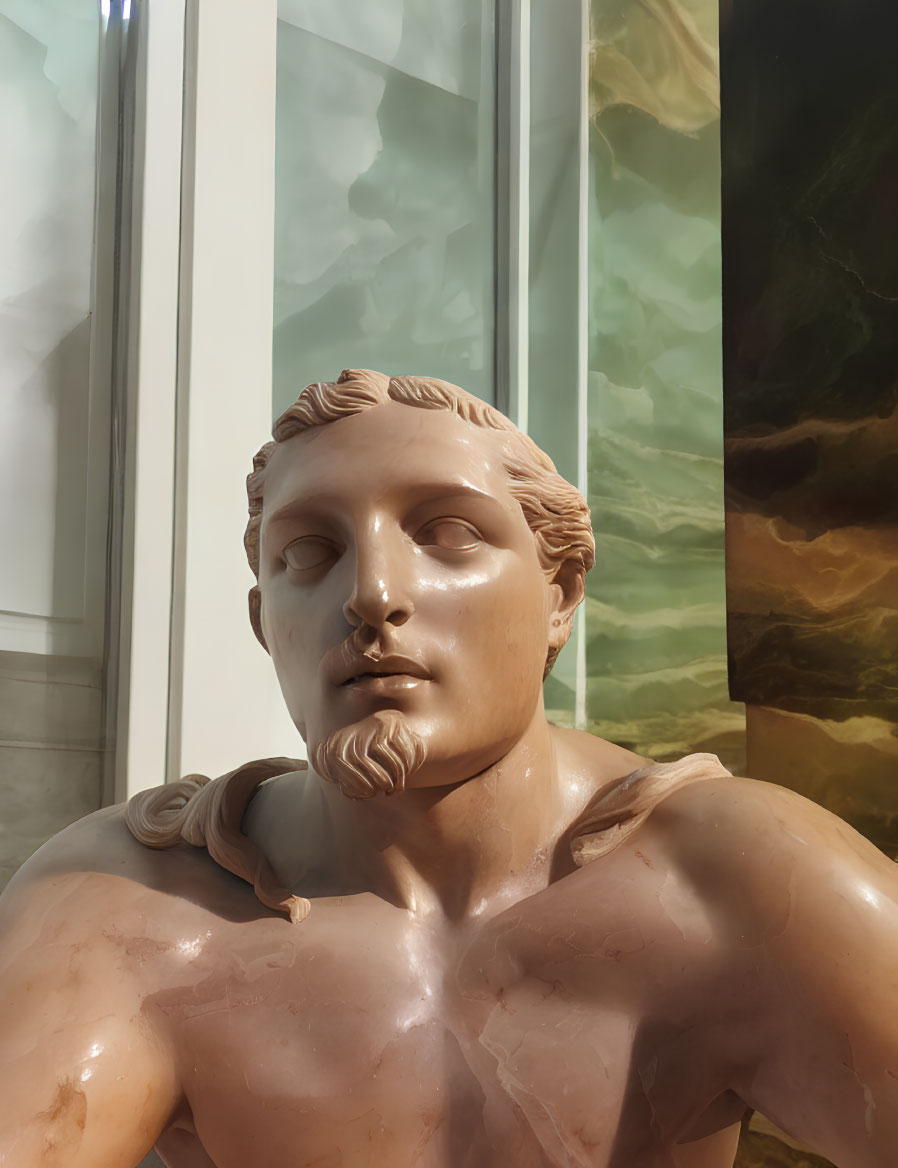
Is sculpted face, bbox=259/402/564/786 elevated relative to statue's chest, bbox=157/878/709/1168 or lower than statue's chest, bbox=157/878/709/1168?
elevated

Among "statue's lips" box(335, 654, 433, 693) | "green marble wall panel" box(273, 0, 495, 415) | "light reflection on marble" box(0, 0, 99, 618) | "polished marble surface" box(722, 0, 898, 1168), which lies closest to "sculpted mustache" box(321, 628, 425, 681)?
"statue's lips" box(335, 654, 433, 693)

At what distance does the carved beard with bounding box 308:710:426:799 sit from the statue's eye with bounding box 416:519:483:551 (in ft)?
0.73

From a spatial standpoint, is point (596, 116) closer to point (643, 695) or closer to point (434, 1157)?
point (643, 695)

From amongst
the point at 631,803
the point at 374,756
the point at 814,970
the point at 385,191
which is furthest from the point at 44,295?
the point at 814,970

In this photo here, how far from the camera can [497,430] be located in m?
1.61

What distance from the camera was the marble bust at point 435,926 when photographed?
1.39m

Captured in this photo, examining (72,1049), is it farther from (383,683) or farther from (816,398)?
(816,398)

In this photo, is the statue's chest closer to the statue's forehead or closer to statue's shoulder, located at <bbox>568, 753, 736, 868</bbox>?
statue's shoulder, located at <bbox>568, 753, 736, 868</bbox>

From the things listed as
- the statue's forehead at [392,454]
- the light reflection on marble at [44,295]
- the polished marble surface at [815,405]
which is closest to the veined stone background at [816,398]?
the polished marble surface at [815,405]

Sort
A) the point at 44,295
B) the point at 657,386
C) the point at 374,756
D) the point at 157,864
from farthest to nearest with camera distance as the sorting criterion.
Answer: the point at 657,386 → the point at 44,295 → the point at 157,864 → the point at 374,756

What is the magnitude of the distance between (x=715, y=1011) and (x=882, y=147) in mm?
1645

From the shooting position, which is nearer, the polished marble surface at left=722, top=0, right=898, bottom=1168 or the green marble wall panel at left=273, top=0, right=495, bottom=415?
the polished marble surface at left=722, top=0, right=898, bottom=1168

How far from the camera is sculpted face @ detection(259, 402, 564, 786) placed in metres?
1.42

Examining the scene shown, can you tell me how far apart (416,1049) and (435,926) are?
0.16 meters
